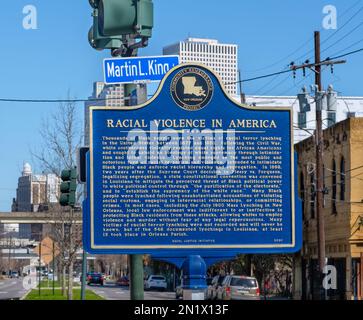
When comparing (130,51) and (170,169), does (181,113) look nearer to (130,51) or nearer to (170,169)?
(170,169)

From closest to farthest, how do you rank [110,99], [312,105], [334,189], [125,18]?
[125,18] < [110,99] < [334,189] < [312,105]

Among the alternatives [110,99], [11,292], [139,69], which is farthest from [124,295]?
[139,69]

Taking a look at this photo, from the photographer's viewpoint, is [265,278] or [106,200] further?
[265,278]

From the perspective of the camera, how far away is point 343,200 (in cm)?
4472

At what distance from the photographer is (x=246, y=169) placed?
1254 cm

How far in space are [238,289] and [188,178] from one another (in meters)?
25.5

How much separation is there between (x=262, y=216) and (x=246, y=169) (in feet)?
2.28

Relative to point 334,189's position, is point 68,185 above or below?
below

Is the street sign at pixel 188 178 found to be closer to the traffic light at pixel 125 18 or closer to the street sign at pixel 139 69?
the traffic light at pixel 125 18

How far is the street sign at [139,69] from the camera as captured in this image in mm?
13812

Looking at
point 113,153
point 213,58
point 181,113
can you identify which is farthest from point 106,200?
point 213,58

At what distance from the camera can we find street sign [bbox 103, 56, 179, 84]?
45.3 feet

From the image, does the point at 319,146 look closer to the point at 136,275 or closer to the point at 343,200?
the point at 343,200

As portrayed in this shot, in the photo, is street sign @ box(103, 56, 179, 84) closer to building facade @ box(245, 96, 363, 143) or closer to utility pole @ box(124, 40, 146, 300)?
utility pole @ box(124, 40, 146, 300)
